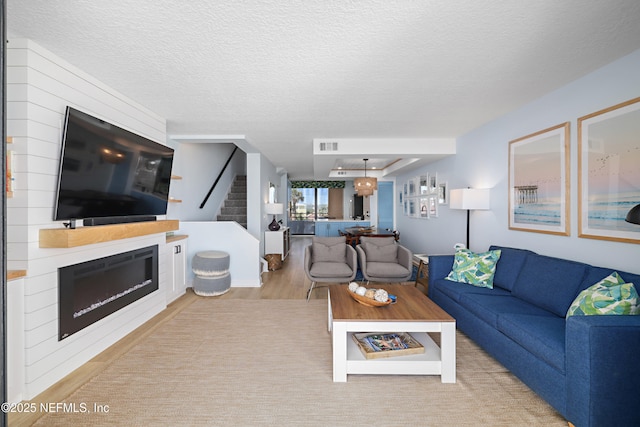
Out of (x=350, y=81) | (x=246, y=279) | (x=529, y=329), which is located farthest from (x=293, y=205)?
(x=529, y=329)

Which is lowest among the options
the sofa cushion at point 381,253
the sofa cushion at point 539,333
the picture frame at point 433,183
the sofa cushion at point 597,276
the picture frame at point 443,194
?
the sofa cushion at point 539,333

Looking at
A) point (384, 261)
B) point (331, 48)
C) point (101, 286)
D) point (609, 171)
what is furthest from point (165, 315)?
point (609, 171)

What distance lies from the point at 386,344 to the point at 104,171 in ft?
9.24

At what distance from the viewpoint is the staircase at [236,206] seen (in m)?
7.05

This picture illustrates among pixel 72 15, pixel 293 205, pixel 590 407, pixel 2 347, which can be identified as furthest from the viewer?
pixel 293 205

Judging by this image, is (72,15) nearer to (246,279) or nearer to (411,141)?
(246,279)

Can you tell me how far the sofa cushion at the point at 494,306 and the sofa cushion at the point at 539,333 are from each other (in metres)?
0.08

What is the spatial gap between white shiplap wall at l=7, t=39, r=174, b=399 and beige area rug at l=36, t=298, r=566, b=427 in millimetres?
350

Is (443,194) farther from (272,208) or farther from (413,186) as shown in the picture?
(272,208)

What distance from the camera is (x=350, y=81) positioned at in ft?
8.80

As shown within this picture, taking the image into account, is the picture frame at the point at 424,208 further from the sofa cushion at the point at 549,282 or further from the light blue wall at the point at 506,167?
the sofa cushion at the point at 549,282

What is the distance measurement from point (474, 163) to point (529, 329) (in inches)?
115

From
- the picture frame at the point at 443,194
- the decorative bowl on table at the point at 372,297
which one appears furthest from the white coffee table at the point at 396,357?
the picture frame at the point at 443,194

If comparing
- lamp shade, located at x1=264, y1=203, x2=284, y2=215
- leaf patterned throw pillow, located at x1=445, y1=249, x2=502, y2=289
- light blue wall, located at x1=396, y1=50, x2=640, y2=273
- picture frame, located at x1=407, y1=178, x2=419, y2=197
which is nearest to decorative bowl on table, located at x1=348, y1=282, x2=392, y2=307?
leaf patterned throw pillow, located at x1=445, y1=249, x2=502, y2=289
